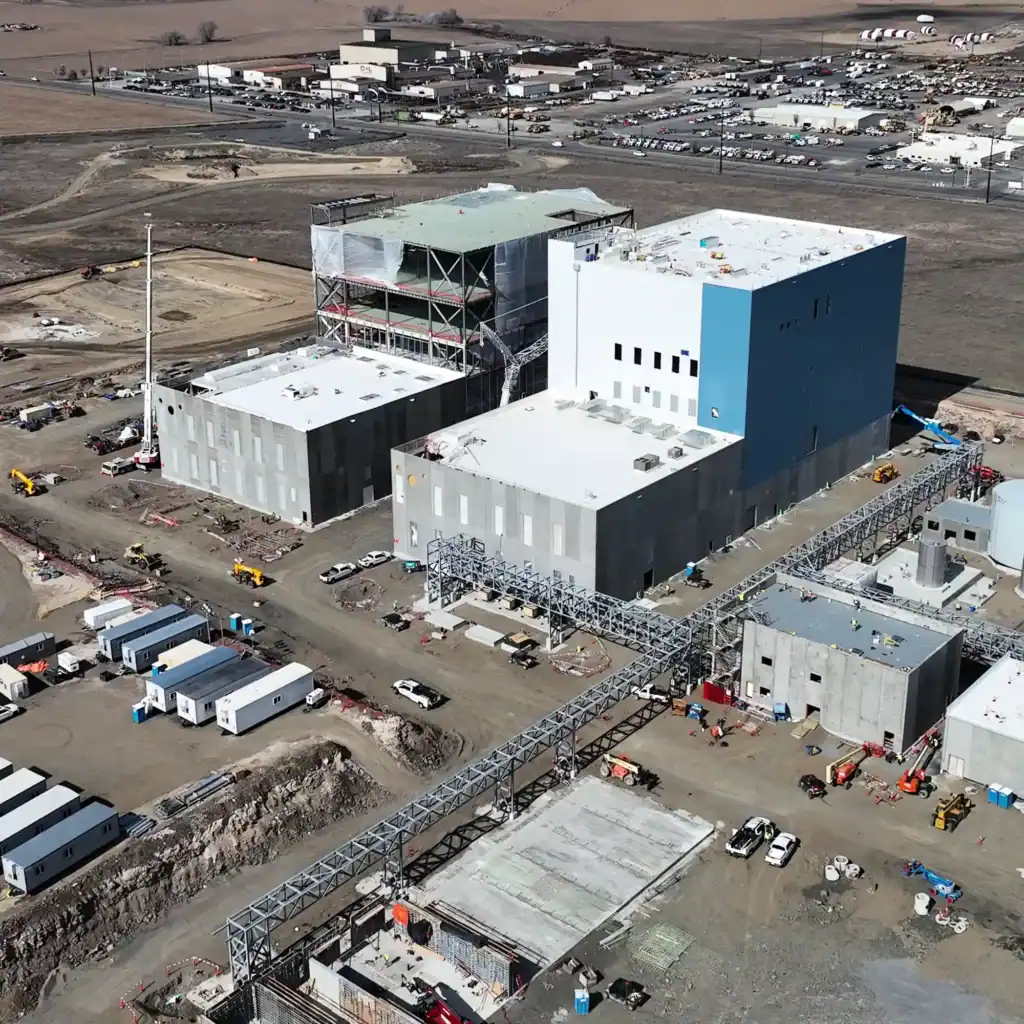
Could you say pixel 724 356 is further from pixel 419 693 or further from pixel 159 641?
pixel 159 641

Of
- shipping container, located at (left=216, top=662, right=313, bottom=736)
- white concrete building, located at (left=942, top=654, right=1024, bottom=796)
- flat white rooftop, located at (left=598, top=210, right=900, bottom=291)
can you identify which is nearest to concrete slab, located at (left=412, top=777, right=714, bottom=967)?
white concrete building, located at (left=942, top=654, right=1024, bottom=796)

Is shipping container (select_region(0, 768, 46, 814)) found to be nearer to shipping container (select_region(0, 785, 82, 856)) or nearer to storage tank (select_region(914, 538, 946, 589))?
shipping container (select_region(0, 785, 82, 856))

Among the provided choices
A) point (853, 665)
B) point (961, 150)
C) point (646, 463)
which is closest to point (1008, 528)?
point (646, 463)

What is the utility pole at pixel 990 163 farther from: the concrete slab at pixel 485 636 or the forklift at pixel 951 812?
the forklift at pixel 951 812

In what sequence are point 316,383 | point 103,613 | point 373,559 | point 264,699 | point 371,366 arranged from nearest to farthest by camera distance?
point 264,699 < point 103,613 < point 373,559 < point 316,383 < point 371,366

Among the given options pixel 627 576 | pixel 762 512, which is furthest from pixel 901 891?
pixel 762 512
